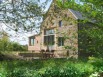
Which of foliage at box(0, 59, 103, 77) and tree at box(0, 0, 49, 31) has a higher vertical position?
tree at box(0, 0, 49, 31)

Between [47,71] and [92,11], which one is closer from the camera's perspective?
[47,71]

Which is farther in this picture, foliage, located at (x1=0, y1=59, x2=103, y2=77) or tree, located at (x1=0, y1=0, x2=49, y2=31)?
tree, located at (x1=0, y1=0, x2=49, y2=31)

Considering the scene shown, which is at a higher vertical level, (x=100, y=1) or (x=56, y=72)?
(x=100, y=1)

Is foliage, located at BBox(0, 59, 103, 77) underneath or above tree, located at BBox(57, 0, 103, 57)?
underneath

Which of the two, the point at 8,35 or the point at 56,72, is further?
the point at 8,35

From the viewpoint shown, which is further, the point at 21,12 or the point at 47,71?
the point at 21,12

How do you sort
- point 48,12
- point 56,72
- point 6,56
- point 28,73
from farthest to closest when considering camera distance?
1. point 6,56
2. point 48,12
3. point 56,72
4. point 28,73

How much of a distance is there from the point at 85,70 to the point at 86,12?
10.5ft

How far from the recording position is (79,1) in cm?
1106

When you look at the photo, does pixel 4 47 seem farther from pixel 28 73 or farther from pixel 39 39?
pixel 39 39

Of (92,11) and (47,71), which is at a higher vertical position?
(92,11)

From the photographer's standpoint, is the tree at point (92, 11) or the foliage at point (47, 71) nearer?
the foliage at point (47, 71)

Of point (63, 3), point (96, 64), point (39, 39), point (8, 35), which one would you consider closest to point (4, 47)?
point (8, 35)

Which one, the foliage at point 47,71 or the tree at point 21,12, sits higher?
the tree at point 21,12
